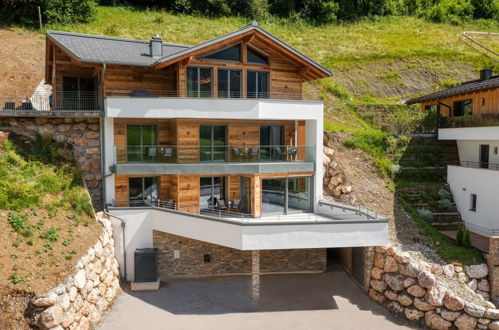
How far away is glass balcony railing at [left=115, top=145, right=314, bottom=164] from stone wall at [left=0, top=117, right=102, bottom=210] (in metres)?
1.71

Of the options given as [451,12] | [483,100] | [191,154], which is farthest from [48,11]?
[451,12]

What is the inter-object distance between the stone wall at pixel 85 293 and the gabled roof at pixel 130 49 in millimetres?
7506

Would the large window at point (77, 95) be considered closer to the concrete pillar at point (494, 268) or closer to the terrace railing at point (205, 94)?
the terrace railing at point (205, 94)

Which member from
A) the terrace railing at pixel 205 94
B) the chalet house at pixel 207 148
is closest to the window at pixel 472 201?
the chalet house at pixel 207 148

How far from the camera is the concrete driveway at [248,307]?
49.9 feet

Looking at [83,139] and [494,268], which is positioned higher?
[83,139]

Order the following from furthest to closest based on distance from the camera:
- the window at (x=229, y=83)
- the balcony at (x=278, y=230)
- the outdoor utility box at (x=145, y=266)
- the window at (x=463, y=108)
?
the window at (x=463, y=108)
the window at (x=229, y=83)
the outdoor utility box at (x=145, y=266)
the balcony at (x=278, y=230)

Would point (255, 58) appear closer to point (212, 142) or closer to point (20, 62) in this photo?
point (212, 142)

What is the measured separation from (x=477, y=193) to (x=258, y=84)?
13.3 m

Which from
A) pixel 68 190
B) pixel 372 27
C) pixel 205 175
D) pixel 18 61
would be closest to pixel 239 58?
pixel 205 175

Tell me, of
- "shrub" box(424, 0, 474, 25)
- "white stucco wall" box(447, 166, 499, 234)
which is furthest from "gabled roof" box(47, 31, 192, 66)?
"shrub" box(424, 0, 474, 25)

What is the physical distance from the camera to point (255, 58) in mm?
20297

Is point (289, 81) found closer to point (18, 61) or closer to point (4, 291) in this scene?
point (4, 291)

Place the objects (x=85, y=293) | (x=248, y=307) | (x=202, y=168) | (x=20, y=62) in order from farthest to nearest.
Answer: (x=20, y=62) < (x=202, y=168) < (x=248, y=307) < (x=85, y=293)
